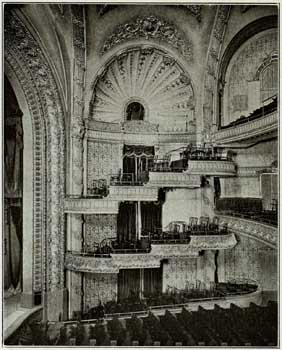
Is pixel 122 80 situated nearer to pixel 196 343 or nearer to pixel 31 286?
pixel 31 286

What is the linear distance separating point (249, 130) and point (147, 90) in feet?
20.2

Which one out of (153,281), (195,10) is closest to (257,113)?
(195,10)

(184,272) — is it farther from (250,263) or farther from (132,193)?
(132,193)

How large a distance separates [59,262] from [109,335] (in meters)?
5.25

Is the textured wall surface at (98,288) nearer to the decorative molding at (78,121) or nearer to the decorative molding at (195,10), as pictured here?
the decorative molding at (78,121)

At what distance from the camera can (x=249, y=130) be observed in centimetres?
1454

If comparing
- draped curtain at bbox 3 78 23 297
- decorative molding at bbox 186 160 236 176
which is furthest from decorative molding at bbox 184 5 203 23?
draped curtain at bbox 3 78 23 297

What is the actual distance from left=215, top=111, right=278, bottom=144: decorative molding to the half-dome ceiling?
264 cm

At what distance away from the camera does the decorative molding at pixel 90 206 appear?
50.9 feet

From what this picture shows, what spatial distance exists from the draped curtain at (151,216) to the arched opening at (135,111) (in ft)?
13.0

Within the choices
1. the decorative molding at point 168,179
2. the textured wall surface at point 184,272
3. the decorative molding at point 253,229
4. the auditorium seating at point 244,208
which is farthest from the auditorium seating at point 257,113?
the textured wall surface at point 184,272

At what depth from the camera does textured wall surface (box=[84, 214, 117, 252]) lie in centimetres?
1733

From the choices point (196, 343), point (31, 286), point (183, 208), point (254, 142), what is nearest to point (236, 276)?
point (183, 208)

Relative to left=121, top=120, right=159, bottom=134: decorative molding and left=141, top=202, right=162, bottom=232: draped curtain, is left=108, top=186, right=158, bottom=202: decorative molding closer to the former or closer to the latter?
left=141, top=202, right=162, bottom=232: draped curtain
